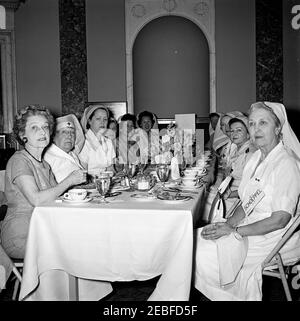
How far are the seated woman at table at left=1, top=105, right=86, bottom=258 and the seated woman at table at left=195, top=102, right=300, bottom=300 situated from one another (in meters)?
0.87

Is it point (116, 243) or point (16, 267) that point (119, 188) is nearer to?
point (116, 243)

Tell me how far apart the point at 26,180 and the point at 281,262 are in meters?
1.51

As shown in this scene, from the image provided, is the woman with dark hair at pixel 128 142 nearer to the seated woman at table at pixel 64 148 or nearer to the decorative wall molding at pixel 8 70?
the seated woman at table at pixel 64 148

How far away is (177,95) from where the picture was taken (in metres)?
9.27

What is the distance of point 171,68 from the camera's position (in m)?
9.22

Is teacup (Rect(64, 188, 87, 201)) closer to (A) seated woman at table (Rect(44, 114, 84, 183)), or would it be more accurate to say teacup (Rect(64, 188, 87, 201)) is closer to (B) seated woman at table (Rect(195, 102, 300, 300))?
(B) seated woman at table (Rect(195, 102, 300, 300))

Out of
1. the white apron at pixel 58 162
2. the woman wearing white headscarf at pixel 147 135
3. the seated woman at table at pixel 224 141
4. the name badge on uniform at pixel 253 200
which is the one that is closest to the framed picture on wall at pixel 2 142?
the woman wearing white headscarf at pixel 147 135

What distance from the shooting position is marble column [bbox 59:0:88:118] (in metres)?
8.65

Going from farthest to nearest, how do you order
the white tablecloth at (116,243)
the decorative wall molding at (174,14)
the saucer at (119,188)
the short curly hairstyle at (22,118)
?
the decorative wall molding at (174,14), the saucer at (119,188), the short curly hairstyle at (22,118), the white tablecloth at (116,243)

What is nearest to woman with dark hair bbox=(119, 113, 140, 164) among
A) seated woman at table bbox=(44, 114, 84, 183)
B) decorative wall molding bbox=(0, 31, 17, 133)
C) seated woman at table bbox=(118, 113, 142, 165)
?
seated woman at table bbox=(118, 113, 142, 165)

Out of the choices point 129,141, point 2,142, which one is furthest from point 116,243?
point 2,142

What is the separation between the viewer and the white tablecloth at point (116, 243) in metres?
2.04

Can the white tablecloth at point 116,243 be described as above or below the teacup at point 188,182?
below

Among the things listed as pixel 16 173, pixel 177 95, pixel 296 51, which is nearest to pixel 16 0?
pixel 177 95
